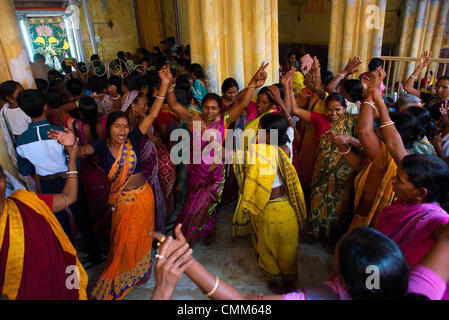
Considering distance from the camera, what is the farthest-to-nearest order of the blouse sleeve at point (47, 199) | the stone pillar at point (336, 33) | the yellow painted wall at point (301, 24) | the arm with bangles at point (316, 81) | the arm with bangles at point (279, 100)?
the yellow painted wall at point (301, 24)
the stone pillar at point (336, 33)
the arm with bangles at point (316, 81)
the arm with bangles at point (279, 100)
the blouse sleeve at point (47, 199)

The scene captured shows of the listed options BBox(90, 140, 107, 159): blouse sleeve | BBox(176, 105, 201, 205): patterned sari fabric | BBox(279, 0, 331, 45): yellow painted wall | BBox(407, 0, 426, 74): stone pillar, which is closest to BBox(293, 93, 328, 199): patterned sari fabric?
BBox(176, 105, 201, 205): patterned sari fabric

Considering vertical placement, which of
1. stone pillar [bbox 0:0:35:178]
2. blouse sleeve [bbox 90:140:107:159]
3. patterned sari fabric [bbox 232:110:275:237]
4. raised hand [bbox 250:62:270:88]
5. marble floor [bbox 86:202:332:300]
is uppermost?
stone pillar [bbox 0:0:35:178]

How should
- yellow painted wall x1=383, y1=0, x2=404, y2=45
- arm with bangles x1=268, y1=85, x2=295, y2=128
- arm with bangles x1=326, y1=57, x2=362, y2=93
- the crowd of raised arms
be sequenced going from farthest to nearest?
yellow painted wall x1=383, y1=0, x2=404, y2=45, arm with bangles x1=326, y1=57, x2=362, y2=93, arm with bangles x1=268, y1=85, x2=295, y2=128, the crowd of raised arms

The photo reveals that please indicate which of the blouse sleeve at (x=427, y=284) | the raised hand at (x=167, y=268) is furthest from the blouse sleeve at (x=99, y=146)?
the blouse sleeve at (x=427, y=284)

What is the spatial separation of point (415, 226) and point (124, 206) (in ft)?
7.15

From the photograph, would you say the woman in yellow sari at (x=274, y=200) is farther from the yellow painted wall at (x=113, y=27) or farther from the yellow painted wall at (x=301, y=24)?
the yellow painted wall at (x=301, y=24)

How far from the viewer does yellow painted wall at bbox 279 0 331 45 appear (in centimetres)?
1086

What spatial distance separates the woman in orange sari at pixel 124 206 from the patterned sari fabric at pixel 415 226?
6.56 ft

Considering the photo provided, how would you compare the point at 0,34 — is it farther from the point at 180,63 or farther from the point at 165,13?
the point at 165,13

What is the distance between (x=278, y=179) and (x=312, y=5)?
1014 centimetres

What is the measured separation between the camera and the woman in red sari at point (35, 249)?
1.71 m

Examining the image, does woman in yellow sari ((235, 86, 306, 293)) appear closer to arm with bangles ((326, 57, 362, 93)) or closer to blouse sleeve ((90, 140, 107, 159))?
blouse sleeve ((90, 140, 107, 159))

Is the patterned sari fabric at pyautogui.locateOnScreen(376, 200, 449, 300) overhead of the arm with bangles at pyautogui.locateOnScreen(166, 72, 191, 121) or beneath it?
beneath

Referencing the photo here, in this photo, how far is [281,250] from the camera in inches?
103
